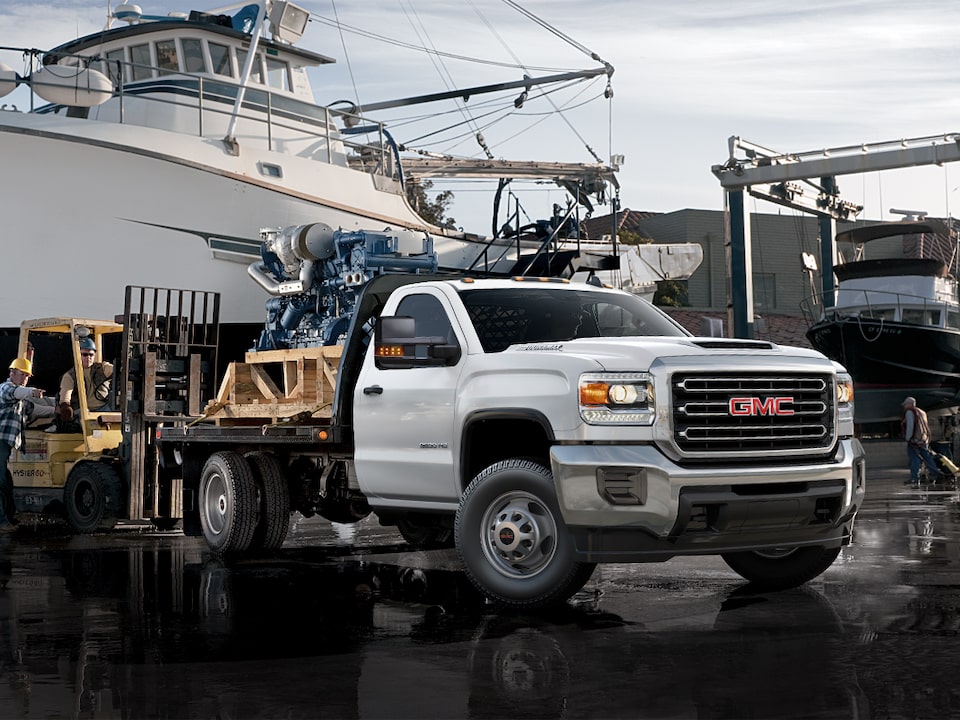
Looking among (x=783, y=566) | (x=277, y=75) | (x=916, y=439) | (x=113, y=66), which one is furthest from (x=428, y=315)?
(x=277, y=75)

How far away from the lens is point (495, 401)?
767cm

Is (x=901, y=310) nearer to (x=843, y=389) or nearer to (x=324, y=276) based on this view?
(x=324, y=276)

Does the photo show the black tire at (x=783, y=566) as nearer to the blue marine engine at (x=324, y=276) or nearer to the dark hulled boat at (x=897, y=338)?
the blue marine engine at (x=324, y=276)

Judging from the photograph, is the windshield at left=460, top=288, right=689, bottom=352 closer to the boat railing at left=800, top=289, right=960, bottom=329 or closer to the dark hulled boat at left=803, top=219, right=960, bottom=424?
the dark hulled boat at left=803, top=219, right=960, bottom=424

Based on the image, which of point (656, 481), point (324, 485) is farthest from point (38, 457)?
point (656, 481)

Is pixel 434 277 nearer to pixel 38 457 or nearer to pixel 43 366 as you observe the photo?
pixel 38 457

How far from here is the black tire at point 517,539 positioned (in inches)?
285

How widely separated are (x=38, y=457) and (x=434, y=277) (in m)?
6.12

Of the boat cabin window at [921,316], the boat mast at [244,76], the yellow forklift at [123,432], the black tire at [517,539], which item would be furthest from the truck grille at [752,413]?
the boat cabin window at [921,316]

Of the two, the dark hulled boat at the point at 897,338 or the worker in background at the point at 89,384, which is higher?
the dark hulled boat at the point at 897,338

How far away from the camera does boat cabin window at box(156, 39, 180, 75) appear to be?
22.2 metres

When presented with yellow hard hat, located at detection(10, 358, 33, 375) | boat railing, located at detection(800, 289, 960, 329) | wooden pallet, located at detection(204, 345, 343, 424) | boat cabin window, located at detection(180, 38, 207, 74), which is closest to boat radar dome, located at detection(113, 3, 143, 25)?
boat cabin window, located at detection(180, 38, 207, 74)

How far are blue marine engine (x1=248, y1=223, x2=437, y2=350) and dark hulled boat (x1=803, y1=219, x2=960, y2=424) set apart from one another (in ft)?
58.6

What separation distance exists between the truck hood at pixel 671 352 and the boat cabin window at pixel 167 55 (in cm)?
1617
